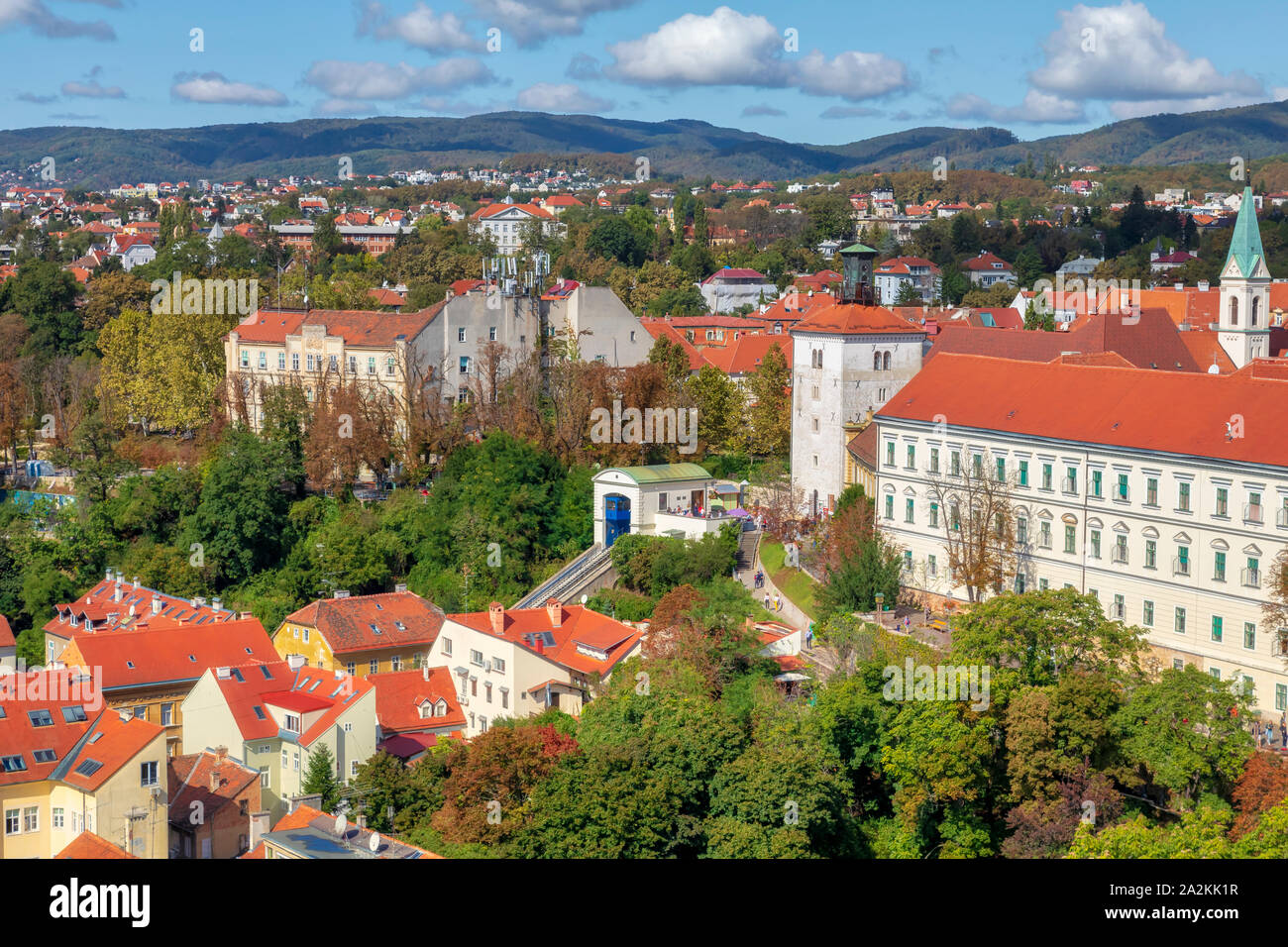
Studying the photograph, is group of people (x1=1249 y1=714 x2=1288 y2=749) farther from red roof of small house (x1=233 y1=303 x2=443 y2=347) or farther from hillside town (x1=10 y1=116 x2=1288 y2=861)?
red roof of small house (x1=233 y1=303 x2=443 y2=347)

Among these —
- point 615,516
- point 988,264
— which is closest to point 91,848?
point 615,516

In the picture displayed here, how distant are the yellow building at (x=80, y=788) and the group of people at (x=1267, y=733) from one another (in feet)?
68.4

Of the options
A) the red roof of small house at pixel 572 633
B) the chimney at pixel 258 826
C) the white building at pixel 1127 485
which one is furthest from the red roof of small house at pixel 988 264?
the chimney at pixel 258 826

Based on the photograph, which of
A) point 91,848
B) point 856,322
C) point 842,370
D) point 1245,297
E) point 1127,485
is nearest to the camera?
point 91,848

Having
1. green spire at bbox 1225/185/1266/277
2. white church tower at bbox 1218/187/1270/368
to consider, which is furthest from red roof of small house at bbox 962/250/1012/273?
green spire at bbox 1225/185/1266/277

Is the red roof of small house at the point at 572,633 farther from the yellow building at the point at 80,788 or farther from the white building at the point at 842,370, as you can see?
the yellow building at the point at 80,788

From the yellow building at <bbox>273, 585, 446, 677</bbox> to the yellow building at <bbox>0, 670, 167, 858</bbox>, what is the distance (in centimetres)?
895

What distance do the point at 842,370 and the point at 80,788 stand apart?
22.2m

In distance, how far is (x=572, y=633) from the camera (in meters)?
38.0

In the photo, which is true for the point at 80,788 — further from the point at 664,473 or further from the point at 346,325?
the point at 346,325

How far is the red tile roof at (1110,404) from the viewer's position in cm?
3098

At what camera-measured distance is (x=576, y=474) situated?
45.2m
